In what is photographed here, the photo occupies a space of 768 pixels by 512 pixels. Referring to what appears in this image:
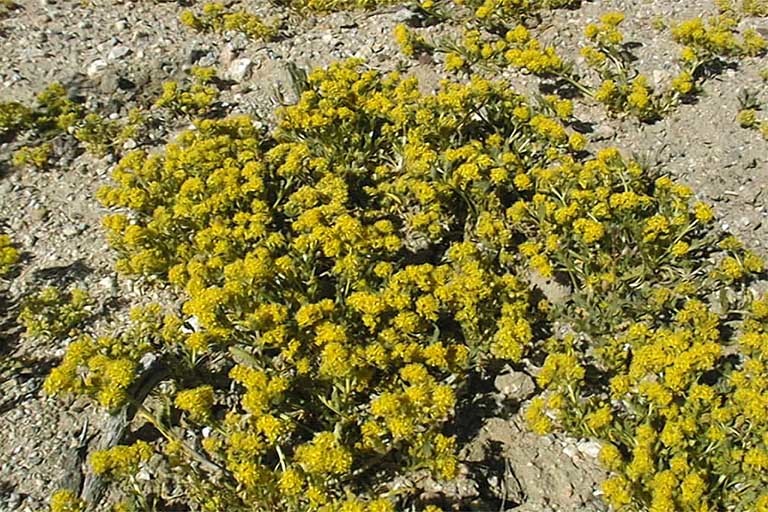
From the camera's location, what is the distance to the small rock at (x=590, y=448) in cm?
515

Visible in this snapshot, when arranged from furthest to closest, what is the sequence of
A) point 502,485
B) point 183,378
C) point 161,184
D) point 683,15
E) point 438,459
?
1. point 683,15
2. point 161,184
3. point 183,378
4. point 502,485
5. point 438,459

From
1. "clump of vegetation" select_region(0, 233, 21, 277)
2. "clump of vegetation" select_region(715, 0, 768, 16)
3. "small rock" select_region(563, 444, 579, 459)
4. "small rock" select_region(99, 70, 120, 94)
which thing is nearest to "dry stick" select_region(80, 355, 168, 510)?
"clump of vegetation" select_region(0, 233, 21, 277)

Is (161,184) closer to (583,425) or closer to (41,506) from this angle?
(41,506)

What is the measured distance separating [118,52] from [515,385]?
5.31 meters

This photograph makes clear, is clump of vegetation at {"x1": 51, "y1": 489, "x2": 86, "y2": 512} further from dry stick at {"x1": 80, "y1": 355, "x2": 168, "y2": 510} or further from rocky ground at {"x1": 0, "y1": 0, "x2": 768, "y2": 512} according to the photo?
rocky ground at {"x1": 0, "y1": 0, "x2": 768, "y2": 512}

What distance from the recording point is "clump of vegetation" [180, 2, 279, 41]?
8219mm

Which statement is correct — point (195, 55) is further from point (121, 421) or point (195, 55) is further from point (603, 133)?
point (121, 421)

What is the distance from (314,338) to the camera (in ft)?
17.3

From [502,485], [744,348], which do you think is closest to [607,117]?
[744,348]

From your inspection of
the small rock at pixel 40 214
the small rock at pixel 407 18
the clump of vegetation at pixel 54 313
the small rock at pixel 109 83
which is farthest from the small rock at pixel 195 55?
the clump of vegetation at pixel 54 313

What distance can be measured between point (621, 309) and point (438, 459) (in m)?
1.91

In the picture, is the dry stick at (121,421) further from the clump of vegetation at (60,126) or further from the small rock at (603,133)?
the small rock at (603,133)

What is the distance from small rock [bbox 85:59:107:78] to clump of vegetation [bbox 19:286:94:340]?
277cm

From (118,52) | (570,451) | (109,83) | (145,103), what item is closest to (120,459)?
(570,451)
